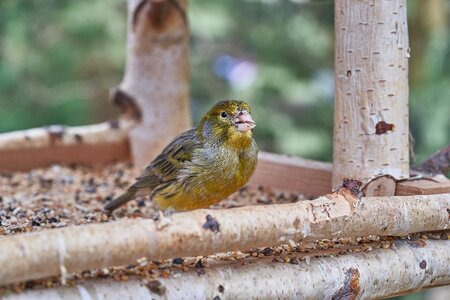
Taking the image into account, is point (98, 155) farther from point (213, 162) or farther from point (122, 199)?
point (213, 162)

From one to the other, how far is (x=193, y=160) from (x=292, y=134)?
3458 mm

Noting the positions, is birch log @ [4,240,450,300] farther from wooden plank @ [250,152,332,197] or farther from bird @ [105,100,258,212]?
wooden plank @ [250,152,332,197]

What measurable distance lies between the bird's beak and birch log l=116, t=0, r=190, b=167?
1402 mm

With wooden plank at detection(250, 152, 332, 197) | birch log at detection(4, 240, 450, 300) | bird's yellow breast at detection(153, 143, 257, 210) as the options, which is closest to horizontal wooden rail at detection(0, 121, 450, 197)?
wooden plank at detection(250, 152, 332, 197)

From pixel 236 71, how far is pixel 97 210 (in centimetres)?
409

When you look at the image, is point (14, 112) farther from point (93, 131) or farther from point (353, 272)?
point (353, 272)

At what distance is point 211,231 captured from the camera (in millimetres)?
2459

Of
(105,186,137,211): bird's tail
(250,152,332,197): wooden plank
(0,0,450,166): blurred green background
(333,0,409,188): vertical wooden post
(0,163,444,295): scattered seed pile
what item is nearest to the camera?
(0,163,444,295): scattered seed pile

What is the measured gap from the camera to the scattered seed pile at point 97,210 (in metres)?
2.56

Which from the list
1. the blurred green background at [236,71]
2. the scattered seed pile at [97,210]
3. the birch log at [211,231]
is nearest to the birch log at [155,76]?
the scattered seed pile at [97,210]

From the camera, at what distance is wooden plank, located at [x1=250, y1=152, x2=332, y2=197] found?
4.19 meters

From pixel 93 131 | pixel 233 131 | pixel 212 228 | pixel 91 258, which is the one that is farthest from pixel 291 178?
pixel 91 258

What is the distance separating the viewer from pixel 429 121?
6.32 meters

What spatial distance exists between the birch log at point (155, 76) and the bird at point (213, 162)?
126 centimetres
